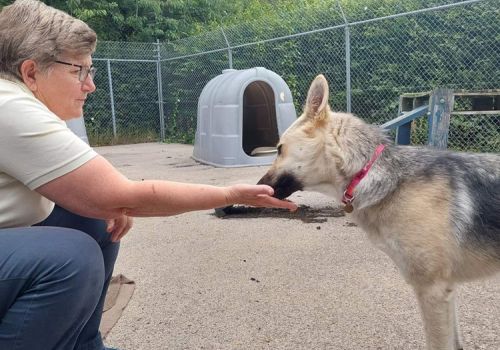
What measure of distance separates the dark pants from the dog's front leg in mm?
1616

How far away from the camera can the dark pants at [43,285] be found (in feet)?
5.30

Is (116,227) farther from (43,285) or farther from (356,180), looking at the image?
(356,180)

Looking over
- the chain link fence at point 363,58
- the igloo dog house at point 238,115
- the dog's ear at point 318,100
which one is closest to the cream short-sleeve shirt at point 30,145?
the dog's ear at point 318,100

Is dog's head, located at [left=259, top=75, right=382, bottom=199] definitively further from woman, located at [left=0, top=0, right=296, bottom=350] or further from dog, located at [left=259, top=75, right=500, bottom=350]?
woman, located at [left=0, top=0, right=296, bottom=350]

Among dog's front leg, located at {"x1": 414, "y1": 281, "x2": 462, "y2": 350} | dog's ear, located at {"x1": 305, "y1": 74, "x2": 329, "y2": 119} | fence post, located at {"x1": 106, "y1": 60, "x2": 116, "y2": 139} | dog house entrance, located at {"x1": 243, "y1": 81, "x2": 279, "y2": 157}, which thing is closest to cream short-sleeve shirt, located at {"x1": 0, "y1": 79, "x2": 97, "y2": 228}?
dog's ear, located at {"x1": 305, "y1": 74, "x2": 329, "y2": 119}

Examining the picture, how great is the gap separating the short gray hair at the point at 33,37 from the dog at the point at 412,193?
58.3 inches

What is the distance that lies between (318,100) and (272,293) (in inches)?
56.3

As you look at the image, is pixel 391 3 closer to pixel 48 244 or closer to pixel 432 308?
pixel 432 308

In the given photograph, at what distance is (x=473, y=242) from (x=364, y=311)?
0.93 m

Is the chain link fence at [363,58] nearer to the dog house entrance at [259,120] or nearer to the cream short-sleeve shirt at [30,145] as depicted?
the dog house entrance at [259,120]

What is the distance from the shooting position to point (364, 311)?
123 inches

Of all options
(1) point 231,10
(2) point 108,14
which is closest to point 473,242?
(2) point 108,14

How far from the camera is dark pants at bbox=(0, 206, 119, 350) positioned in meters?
1.62

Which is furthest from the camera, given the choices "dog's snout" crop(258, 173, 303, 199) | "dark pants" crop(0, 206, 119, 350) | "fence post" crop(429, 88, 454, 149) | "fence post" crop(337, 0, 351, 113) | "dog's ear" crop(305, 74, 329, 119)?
"fence post" crop(337, 0, 351, 113)
